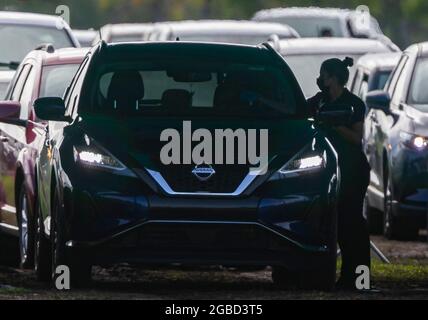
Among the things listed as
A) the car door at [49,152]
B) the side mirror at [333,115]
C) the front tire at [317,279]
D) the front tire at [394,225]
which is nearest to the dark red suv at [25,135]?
the car door at [49,152]

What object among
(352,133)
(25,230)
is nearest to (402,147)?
(25,230)

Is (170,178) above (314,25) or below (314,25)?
above

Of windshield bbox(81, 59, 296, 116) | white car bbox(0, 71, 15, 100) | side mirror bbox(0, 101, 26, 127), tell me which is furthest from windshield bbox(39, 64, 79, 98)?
white car bbox(0, 71, 15, 100)

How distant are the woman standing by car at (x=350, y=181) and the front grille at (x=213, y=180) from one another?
1.61 m

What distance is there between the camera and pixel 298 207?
1324cm

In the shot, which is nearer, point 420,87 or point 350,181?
A: point 350,181

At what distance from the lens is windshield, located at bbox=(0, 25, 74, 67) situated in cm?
2373

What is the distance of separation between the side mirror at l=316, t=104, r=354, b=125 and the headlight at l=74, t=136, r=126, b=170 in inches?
69.5

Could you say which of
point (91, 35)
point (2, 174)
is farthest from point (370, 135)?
point (91, 35)

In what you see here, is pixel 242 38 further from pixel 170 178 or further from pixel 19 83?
pixel 170 178

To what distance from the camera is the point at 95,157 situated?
13.3 metres

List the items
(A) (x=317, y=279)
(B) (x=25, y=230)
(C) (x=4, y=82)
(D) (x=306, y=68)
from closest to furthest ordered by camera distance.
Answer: (A) (x=317, y=279)
(B) (x=25, y=230)
(C) (x=4, y=82)
(D) (x=306, y=68)

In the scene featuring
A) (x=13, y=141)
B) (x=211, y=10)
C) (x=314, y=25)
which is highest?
(x=13, y=141)

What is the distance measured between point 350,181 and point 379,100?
5.45m
